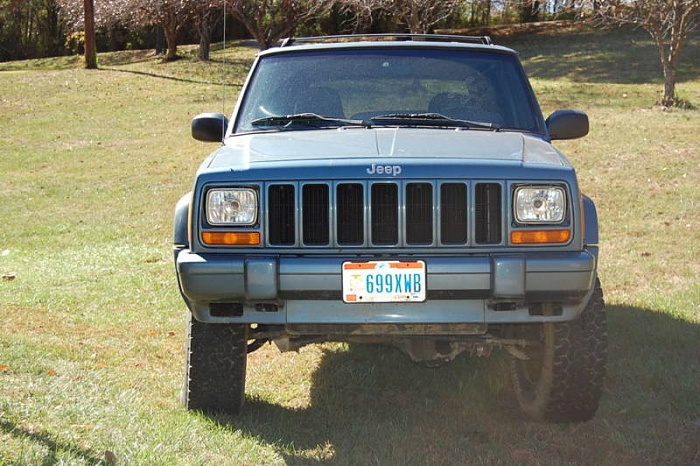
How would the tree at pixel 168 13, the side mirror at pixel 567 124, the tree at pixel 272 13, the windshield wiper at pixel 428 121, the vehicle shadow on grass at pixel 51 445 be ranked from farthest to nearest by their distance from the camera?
the tree at pixel 168 13 < the tree at pixel 272 13 < the side mirror at pixel 567 124 < the windshield wiper at pixel 428 121 < the vehicle shadow on grass at pixel 51 445

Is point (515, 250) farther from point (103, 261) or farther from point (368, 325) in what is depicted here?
point (103, 261)

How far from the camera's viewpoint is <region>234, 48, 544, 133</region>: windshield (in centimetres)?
520

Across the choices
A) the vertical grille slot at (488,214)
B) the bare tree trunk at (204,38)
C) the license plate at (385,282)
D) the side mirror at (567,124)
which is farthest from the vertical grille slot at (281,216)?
the bare tree trunk at (204,38)

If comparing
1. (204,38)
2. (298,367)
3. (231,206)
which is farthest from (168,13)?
(231,206)

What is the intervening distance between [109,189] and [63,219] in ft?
8.46

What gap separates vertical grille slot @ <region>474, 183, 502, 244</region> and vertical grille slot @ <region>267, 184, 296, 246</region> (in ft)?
2.68

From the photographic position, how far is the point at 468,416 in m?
4.91

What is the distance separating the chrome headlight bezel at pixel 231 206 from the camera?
4250mm

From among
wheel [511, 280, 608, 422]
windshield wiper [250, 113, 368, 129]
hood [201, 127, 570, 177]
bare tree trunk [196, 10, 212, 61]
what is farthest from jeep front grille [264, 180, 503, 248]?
bare tree trunk [196, 10, 212, 61]

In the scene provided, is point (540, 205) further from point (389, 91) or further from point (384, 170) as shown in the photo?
point (389, 91)

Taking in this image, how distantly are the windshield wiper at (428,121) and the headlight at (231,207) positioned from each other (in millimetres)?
1119

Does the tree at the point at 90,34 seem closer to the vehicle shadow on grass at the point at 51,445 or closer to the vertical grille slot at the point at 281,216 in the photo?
the vertical grille slot at the point at 281,216

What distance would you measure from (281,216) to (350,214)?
12.1 inches

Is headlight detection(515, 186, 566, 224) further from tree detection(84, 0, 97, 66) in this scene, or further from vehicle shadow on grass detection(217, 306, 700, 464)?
tree detection(84, 0, 97, 66)
